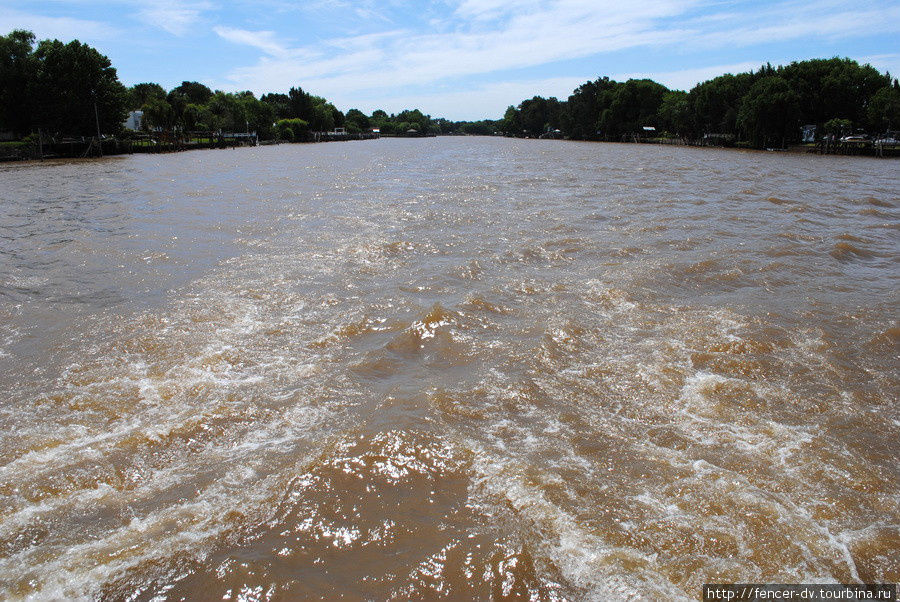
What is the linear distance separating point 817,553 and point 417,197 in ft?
57.0

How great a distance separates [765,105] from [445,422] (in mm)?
68119

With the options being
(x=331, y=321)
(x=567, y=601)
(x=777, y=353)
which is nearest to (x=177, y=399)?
(x=331, y=321)

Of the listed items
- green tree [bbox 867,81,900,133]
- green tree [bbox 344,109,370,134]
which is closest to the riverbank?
green tree [bbox 867,81,900,133]

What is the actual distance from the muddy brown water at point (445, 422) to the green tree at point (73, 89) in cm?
5228

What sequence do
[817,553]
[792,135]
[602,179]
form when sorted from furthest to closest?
[792,135] < [602,179] < [817,553]

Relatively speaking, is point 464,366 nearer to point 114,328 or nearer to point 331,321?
point 331,321

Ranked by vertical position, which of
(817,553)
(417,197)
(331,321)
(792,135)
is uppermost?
(792,135)

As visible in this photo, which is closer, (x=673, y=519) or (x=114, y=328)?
(x=673, y=519)

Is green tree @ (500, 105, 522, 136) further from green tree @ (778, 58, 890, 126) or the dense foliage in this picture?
the dense foliage

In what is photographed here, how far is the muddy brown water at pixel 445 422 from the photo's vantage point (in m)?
3.09

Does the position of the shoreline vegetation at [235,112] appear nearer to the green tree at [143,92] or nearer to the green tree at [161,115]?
the green tree at [161,115]

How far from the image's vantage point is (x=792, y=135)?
62.9 metres

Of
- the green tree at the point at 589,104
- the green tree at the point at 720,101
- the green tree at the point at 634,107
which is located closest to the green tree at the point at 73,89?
the green tree at the point at 720,101

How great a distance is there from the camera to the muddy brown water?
10.1 feet
